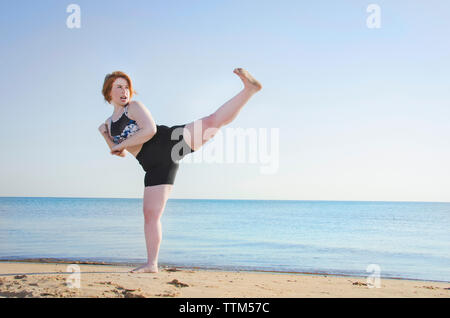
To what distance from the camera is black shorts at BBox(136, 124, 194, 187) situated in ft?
12.7

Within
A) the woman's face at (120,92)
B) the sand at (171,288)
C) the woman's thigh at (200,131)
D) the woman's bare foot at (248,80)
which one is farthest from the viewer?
the woman's face at (120,92)

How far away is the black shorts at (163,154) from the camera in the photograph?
3.86m

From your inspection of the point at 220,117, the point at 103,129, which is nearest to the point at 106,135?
the point at 103,129

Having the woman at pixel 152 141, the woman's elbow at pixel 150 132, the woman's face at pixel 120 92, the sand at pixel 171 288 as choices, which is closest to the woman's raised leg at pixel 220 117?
the woman at pixel 152 141

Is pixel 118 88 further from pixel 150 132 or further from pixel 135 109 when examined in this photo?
pixel 150 132

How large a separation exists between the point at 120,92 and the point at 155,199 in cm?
112

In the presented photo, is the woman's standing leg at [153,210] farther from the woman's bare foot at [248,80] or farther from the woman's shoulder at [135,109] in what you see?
the woman's bare foot at [248,80]

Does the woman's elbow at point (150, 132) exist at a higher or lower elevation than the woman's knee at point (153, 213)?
higher

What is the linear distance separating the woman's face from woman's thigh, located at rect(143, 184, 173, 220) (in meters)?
0.91

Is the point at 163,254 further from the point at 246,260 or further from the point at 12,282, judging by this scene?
the point at 12,282

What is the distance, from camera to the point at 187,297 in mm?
3223

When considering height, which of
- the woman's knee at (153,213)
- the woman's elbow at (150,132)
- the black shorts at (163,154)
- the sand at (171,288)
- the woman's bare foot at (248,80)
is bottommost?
the sand at (171,288)
